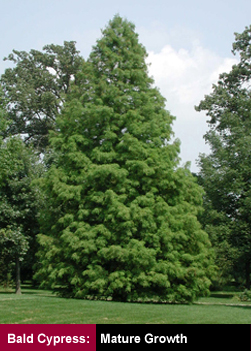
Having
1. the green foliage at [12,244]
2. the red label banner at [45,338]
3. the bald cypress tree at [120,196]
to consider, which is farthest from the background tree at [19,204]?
the red label banner at [45,338]

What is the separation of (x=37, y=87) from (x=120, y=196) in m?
24.2

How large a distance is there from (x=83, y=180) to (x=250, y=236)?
7441 millimetres

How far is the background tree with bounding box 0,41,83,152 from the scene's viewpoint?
37.9m

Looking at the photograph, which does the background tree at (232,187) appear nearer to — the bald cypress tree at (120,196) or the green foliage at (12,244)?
the bald cypress tree at (120,196)

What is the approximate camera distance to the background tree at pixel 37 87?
37.9 meters

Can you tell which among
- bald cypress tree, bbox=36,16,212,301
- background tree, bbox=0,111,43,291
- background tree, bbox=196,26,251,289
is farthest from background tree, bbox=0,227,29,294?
background tree, bbox=196,26,251,289

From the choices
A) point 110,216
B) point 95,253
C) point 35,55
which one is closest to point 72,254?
point 95,253

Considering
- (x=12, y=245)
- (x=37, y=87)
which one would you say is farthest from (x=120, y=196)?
(x=37, y=87)

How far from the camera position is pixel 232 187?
73.8 feet

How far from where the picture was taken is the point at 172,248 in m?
18.0

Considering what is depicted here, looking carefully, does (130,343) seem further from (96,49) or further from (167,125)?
(96,49)

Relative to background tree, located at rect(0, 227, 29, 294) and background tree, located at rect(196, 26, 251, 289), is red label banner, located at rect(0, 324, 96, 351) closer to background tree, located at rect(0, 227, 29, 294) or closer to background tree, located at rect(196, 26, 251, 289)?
background tree, located at rect(196, 26, 251, 289)

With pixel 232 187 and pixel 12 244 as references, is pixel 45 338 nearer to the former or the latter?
pixel 232 187

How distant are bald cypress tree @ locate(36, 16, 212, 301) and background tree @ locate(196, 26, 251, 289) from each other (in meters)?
2.05
